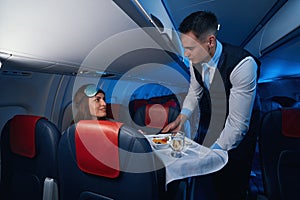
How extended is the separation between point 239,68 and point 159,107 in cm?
172

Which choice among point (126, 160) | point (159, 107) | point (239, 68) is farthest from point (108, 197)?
point (159, 107)

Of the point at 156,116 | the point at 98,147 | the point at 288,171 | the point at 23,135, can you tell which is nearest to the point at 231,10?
the point at 156,116

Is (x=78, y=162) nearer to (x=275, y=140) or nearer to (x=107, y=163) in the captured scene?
(x=107, y=163)

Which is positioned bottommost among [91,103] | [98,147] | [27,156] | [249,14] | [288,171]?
[288,171]

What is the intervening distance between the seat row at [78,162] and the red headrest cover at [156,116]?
1.67 metres

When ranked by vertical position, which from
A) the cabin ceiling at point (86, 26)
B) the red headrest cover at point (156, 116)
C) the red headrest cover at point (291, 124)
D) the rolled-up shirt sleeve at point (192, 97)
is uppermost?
the cabin ceiling at point (86, 26)

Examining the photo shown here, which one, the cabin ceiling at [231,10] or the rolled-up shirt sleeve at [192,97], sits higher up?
the cabin ceiling at [231,10]

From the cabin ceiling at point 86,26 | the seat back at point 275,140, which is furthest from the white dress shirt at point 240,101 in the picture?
the cabin ceiling at point 86,26

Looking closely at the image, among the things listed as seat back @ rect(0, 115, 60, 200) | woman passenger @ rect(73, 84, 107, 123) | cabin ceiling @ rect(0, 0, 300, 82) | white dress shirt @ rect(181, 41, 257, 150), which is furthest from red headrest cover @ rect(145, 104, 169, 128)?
seat back @ rect(0, 115, 60, 200)

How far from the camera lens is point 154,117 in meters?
3.29

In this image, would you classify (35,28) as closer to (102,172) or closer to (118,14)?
(118,14)

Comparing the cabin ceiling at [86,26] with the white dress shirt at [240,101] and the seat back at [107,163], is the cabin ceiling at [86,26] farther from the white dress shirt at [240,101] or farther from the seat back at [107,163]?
the white dress shirt at [240,101]

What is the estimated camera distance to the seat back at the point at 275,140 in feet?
5.09

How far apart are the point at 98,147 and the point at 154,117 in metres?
2.08
